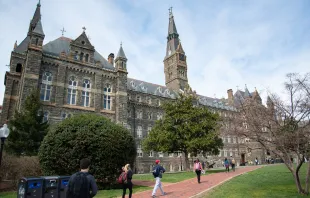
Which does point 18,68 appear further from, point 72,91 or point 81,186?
point 81,186

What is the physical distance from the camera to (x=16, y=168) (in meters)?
17.8

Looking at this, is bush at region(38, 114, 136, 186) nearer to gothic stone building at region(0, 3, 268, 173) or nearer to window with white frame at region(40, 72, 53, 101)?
gothic stone building at region(0, 3, 268, 173)

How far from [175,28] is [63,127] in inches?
2650

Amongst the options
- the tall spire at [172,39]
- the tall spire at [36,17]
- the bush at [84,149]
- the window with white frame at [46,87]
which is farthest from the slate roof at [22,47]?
the tall spire at [172,39]

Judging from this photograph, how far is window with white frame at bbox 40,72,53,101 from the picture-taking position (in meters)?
30.9

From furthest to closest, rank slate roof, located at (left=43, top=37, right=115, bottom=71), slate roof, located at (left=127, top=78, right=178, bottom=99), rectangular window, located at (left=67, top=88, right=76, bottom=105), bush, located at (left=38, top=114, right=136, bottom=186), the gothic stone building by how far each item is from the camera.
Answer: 1. slate roof, located at (left=127, top=78, right=178, bottom=99)
2. slate roof, located at (left=43, top=37, right=115, bottom=71)
3. rectangular window, located at (left=67, top=88, right=76, bottom=105)
4. the gothic stone building
5. bush, located at (left=38, top=114, right=136, bottom=186)

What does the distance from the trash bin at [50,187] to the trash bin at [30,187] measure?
17 cm

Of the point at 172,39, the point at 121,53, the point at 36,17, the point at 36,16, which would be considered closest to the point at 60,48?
the point at 121,53

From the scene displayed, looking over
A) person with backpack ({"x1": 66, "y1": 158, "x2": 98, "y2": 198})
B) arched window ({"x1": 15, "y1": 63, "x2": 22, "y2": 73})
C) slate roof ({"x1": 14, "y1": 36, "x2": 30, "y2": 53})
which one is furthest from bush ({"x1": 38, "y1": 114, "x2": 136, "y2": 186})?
slate roof ({"x1": 14, "y1": 36, "x2": 30, "y2": 53})

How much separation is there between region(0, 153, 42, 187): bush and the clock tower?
53087 mm

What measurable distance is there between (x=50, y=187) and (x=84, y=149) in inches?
261

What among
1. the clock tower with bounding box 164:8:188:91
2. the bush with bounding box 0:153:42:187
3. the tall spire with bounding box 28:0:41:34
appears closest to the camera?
the bush with bounding box 0:153:42:187

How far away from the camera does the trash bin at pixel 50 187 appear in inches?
415

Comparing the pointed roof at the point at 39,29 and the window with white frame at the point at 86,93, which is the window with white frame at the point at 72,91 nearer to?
the window with white frame at the point at 86,93
